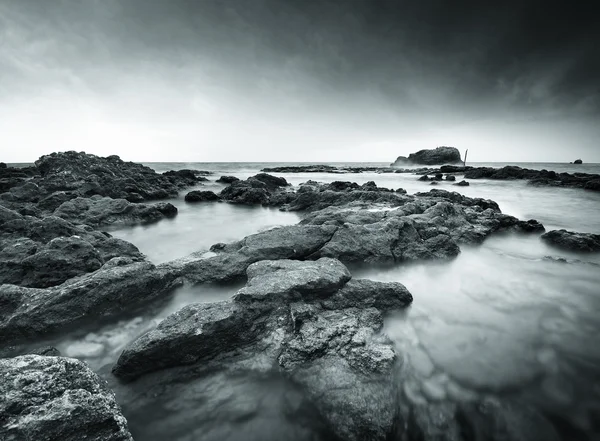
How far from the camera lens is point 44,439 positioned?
1.69 m

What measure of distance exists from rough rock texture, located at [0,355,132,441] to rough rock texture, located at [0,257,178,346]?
1659mm

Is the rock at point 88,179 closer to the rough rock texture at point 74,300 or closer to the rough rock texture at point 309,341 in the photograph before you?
the rough rock texture at point 74,300

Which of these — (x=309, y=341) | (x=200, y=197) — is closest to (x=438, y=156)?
(x=200, y=197)

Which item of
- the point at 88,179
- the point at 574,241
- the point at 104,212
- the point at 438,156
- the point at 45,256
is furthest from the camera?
the point at 438,156

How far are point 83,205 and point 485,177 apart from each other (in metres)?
36.2

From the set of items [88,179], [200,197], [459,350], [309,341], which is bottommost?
[459,350]

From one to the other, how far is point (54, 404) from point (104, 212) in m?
9.61

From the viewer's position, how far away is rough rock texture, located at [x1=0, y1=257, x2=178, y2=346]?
328cm

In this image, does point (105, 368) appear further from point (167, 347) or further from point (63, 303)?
point (63, 303)

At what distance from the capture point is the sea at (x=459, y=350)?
2.51 meters

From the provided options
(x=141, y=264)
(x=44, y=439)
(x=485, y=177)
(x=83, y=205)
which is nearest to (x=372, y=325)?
(x=44, y=439)

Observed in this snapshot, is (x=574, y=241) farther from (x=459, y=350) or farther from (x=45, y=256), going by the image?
(x=45, y=256)

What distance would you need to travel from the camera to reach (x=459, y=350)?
3375 mm

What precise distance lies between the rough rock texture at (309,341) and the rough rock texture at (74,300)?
1.25 m
